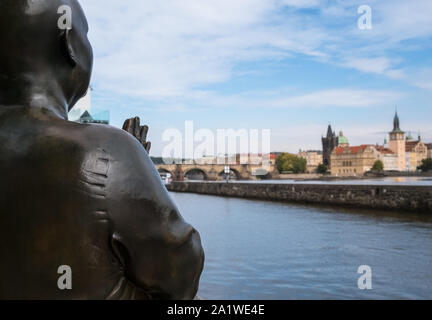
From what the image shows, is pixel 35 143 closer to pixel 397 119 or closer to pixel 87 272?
pixel 87 272

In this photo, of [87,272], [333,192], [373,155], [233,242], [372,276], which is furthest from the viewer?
[373,155]

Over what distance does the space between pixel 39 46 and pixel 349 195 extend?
28.7 meters

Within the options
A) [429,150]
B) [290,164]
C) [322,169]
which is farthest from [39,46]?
[429,150]

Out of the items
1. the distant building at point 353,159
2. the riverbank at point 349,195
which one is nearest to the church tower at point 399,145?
the distant building at point 353,159

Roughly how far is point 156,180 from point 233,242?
43.0 feet

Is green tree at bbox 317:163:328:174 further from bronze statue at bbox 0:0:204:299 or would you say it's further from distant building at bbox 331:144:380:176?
bronze statue at bbox 0:0:204:299

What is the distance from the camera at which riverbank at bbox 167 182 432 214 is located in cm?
2281

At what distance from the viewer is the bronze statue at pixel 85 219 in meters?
1.00

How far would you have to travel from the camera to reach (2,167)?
1.04m

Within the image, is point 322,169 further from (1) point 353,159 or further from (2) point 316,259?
(2) point 316,259

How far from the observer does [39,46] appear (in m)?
1.14
